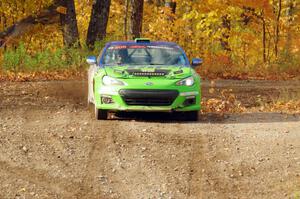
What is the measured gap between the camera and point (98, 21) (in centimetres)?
2570

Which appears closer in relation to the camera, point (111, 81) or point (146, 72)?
point (111, 81)

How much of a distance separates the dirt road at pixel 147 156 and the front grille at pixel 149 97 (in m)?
0.38

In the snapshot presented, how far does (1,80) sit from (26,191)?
44.0 ft

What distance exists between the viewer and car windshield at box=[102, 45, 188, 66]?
13.4 meters

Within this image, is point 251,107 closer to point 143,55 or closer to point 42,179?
point 143,55

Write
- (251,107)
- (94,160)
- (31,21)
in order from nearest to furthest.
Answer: (94,160) < (251,107) < (31,21)

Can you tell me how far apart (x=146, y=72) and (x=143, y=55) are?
3.68ft

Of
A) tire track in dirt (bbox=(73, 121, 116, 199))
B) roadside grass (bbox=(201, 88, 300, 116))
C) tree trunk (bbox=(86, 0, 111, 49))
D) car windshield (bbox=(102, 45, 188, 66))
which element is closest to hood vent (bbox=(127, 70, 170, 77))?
car windshield (bbox=(102, 45, 188, 66))

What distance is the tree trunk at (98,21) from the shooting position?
83.8ft

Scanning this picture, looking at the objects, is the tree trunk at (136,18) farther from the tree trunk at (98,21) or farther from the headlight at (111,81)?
the headlight at (111,81)

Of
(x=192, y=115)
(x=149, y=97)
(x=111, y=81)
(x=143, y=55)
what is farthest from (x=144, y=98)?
(x=143, y=55)

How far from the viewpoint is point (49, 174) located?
334 inches

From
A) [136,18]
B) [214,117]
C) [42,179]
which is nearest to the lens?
[42,179]

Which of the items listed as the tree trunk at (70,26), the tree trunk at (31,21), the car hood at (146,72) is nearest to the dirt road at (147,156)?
the car hood at (146,72)
